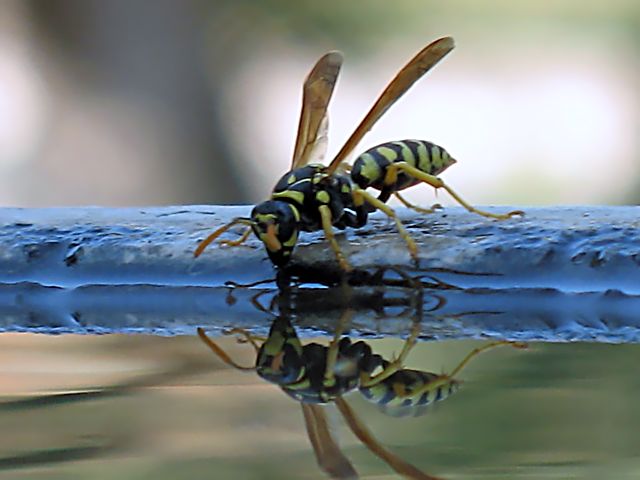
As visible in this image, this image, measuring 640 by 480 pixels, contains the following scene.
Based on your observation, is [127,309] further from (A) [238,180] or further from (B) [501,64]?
(B) [501,64]

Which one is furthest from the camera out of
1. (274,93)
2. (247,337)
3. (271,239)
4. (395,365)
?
(274,93)

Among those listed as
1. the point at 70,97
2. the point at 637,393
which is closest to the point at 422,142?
the point at 637,393

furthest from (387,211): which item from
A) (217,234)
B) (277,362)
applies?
(277,362)

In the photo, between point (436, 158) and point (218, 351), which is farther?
point (436, 158)

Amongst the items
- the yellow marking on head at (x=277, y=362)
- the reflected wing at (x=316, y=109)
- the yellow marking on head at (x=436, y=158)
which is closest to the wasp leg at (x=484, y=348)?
the yellow marking on head at (x=277, y=362)

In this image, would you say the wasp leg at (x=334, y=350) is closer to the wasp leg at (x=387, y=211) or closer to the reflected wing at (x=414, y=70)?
the wasp leg at (x=387, y=211)

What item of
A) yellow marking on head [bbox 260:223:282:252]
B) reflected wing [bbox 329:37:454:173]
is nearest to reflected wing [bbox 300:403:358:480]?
yellow marking on head [bbox 260:223:282:252]

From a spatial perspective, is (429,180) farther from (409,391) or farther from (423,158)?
(409,391)
